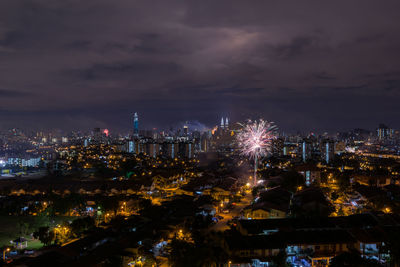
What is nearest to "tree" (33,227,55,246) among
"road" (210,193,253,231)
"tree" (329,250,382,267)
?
"road" (210,193,253,231)

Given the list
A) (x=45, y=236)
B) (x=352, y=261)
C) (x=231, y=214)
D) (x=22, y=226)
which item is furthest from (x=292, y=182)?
(x=22, y=226)

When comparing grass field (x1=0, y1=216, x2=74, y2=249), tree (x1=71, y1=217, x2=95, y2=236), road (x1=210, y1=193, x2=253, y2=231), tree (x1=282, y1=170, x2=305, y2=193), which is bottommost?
grass field (x1=0, y1=216, x2=74, y2=249)

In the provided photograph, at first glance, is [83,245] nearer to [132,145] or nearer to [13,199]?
[13,199]

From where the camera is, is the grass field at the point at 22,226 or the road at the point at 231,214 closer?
the grass field at the point at 22,226

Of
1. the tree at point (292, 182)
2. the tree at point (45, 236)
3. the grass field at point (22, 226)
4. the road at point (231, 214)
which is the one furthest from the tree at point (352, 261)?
the tree at point (292, 182)

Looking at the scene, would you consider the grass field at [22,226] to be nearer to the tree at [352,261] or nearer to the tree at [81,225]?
the tree at [81,225]

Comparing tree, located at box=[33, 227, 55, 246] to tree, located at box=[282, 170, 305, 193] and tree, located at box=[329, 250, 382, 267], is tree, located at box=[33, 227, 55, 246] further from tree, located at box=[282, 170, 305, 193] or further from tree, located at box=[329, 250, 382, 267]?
tree, located at box=[282, 170, 305, 193]

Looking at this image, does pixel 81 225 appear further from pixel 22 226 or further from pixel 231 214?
pixel 231 214
